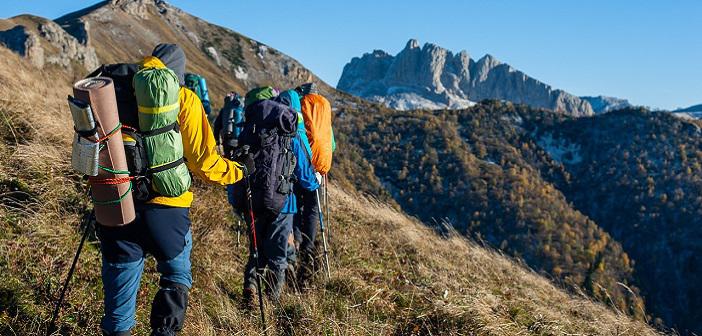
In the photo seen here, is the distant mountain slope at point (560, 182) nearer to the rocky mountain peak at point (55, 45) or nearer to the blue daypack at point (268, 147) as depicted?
the rocky mountain peak at point (55, 45)

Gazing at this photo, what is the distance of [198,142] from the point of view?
306 centimetres

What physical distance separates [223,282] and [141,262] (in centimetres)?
200

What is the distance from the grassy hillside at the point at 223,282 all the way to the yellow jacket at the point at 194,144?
3.38 ft

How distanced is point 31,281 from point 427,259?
16.5 ft

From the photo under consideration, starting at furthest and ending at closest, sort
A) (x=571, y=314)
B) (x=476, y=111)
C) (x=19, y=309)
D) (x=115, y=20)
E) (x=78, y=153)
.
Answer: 1. (x=476, y=111)
2. (x=115, y=20)
3. (x=571, y=314)
4. (x=19, y=309)
5. (x=78, y=153)

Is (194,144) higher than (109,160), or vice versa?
(194,144)

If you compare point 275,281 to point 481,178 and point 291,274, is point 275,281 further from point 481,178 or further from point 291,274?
point 481,178

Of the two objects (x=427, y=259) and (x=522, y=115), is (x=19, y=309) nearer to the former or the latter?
(x=427, y=259)

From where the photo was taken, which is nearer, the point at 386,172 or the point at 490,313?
the point at 490,313

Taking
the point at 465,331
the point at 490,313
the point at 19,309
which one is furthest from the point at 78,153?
the point at 490,313

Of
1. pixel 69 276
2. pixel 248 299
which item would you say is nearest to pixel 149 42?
pixel 248 299

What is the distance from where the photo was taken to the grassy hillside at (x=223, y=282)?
12.3 feet

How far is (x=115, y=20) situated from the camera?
320ft

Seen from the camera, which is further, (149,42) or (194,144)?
(149,42)
